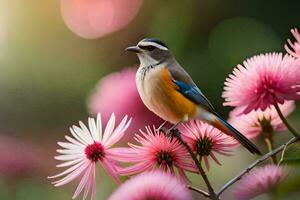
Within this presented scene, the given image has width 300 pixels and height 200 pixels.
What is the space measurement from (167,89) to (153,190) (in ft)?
1.25

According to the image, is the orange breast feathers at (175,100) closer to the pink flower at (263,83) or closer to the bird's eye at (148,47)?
the bird's eye at (148,47)

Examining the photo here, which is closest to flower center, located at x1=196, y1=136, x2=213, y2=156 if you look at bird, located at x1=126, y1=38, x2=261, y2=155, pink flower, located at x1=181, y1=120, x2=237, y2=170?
pink flower, located at x1=181, y1=120, x2=237, y2=170

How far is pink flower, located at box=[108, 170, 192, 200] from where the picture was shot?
378 mm

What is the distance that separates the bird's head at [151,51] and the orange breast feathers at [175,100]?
25mm

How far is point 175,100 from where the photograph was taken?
74 centimetres

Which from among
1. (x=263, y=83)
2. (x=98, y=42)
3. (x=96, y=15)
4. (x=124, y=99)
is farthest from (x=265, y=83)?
(x=98, y=42)

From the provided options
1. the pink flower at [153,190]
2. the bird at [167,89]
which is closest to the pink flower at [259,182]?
the pink flower at [153,190]

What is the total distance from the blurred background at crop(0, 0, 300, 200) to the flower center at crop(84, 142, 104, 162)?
69 cm

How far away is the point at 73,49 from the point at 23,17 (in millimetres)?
142

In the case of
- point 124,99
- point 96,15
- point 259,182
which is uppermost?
point 96,15

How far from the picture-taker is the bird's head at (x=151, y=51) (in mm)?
750

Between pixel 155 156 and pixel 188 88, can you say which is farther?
pixel 188 88

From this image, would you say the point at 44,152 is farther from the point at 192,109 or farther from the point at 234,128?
the point at 234,128

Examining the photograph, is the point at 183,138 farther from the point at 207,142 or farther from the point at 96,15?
the point at 96,15
